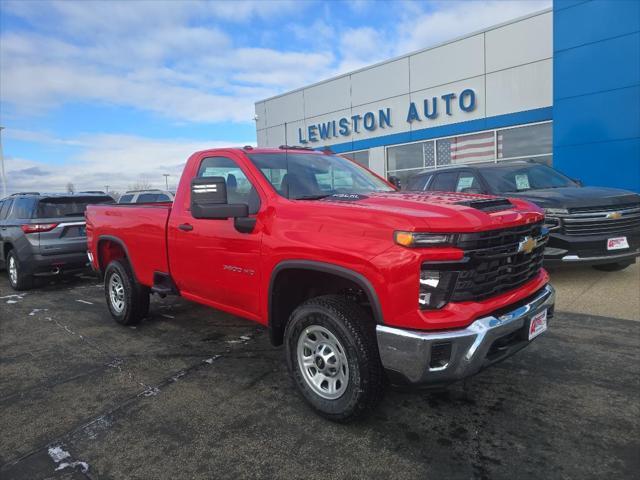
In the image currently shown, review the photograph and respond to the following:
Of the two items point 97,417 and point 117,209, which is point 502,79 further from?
point 97,417

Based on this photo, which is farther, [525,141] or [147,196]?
[525,141]

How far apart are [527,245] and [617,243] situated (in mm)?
4017

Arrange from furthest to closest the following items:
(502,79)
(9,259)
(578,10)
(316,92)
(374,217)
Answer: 1. (316,92)
2. (502,79)
3. (578,10)
4. (9,259)
5. (374,217)

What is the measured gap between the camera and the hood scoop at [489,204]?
9.34 feet

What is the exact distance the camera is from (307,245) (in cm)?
290

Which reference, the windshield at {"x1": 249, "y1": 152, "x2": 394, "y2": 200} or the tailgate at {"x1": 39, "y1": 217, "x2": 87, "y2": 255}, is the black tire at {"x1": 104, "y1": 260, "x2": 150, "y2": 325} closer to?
the windshield at {"x1": 249, "y1": 152, "x2": 394, "y2": 200}

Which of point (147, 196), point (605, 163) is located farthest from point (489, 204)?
point (147, 196)

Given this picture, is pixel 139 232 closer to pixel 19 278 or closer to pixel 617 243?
pixel 19 278

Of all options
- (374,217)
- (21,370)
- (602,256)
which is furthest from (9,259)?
(602,256)

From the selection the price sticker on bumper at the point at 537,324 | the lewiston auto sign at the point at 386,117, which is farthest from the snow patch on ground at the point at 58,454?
the lewiston auto sign at the point at 386,117

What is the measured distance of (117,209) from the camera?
5.19 m

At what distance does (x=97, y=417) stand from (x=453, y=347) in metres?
2.51

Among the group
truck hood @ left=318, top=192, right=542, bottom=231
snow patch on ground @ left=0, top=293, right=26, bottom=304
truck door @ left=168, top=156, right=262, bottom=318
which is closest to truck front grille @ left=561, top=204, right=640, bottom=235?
truck hood @ left=318, top=192, right=542, bottom=231

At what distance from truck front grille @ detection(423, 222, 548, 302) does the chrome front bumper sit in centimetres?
19
